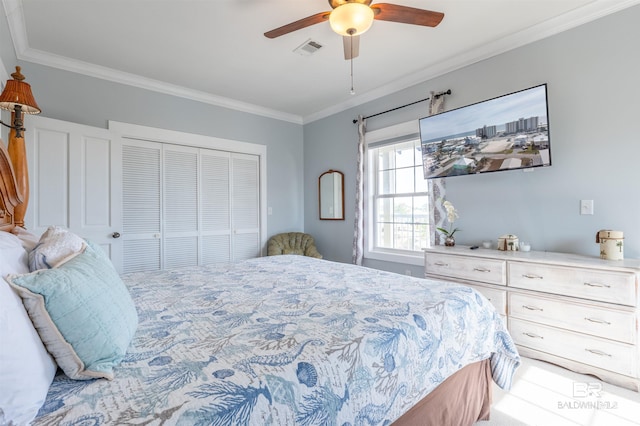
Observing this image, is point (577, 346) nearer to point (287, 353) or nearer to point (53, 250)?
point (287, 353)

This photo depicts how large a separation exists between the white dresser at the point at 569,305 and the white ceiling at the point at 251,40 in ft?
6.54

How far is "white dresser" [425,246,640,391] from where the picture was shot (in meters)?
1.97

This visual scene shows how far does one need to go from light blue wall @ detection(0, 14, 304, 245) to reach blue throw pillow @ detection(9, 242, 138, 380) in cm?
270

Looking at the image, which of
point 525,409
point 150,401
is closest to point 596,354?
point 525,409

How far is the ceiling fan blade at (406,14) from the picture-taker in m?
1.87

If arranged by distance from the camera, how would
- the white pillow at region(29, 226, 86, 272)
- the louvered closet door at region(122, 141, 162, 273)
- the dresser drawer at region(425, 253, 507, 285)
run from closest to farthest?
the white pillow at region(29, 226, 86, 272) < the dresser drawer at region(425, 253, 507, 285) < the louvered closet door at region(122, 141, 162, 273)

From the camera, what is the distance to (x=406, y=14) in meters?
1.93

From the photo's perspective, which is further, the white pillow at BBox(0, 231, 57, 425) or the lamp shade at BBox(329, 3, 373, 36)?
the lamp shade at BBox(329, 3, 373, 36)

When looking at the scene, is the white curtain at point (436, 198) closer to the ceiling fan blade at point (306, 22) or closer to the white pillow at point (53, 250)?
the ceiling fan blade at point (306, 22)

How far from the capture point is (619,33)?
90.7 inches

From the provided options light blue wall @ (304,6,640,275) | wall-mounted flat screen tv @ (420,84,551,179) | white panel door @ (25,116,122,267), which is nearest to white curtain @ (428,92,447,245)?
light blue wall @ (304,6,640,275)

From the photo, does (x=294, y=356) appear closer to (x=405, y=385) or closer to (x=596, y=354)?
(x=405, y=385)

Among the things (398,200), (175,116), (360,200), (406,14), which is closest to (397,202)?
(398,200)

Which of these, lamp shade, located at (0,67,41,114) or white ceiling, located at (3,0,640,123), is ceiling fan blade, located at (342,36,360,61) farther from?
lamp shade, located at (0,67,41,114)
